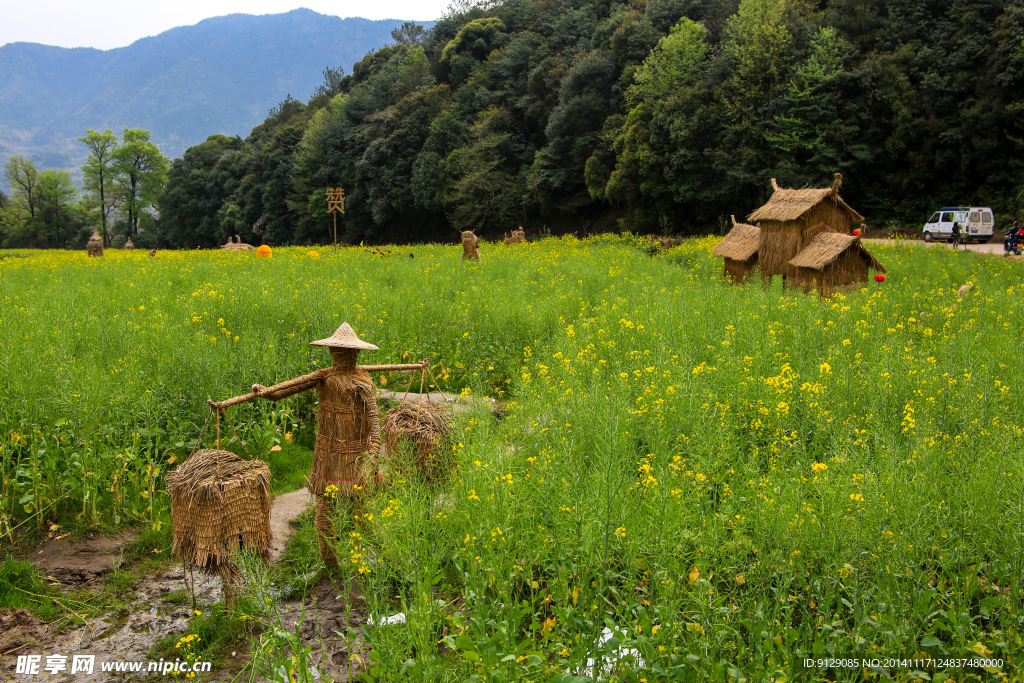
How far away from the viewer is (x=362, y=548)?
4.02 meters

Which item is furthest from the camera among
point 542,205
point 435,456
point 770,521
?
point 542,205

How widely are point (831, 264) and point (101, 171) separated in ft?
235

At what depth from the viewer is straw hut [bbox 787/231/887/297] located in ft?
35.4

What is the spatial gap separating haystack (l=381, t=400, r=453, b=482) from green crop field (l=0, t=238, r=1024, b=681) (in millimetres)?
189

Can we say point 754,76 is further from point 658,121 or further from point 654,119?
point 654,119

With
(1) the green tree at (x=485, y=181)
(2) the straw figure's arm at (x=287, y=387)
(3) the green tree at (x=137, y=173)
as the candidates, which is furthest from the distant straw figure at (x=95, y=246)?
(3) the green tree at (x=137, y=173)

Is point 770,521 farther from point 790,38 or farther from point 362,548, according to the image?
point 790,38

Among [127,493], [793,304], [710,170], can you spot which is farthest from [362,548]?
[710,170]

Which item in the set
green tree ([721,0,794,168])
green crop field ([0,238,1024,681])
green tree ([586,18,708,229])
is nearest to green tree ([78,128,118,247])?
green tree ([586,18,708,229])

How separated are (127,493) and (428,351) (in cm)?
431

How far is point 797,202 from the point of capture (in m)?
11.7

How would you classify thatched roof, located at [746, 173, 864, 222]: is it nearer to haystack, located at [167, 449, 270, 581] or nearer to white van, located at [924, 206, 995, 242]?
haystack, located at [167, 449, 270, 581]

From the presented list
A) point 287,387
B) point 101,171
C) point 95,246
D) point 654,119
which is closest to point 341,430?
point 287,387

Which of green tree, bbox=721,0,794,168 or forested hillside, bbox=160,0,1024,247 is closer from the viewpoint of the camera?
forested hillside, bbox=160,0,1024,247
